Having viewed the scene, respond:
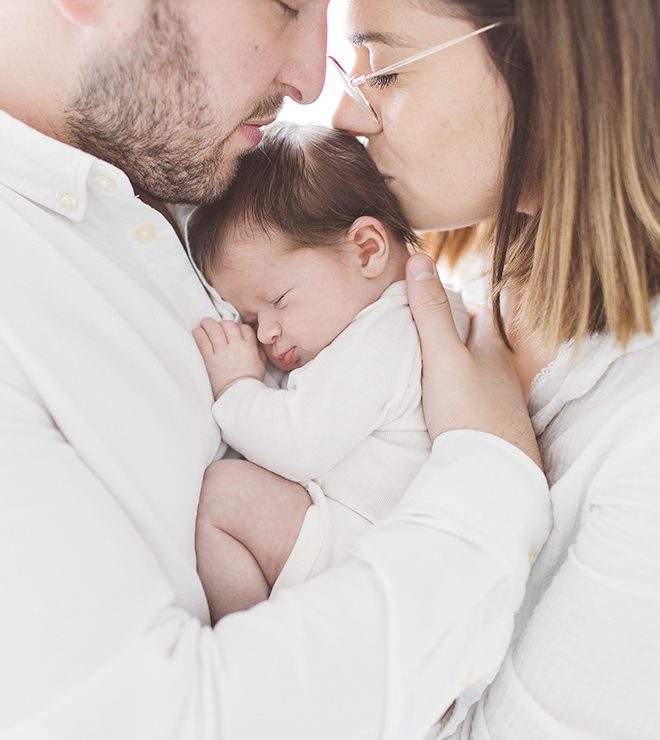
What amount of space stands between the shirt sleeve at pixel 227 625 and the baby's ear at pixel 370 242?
55 cm

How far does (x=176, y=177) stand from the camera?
5.01 feet

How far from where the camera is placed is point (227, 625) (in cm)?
102

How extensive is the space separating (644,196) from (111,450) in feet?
2.99

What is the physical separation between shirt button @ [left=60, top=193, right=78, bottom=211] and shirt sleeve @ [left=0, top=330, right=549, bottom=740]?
38 centimetres

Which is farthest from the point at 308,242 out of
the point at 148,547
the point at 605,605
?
the point at 605,605

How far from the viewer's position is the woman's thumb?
145cm

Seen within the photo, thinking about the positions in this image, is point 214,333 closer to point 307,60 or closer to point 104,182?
point 104,182

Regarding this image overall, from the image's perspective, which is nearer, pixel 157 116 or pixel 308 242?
pixel 157 116

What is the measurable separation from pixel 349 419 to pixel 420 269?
342 mm

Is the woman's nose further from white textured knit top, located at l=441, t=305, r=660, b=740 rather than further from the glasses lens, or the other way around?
white textured knit top, located at l=441, t=305, r=660, b=740

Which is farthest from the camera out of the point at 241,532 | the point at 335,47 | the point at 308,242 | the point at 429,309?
the point at 335,47

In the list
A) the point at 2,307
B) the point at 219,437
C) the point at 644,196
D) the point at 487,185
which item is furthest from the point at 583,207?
the point at 2,307

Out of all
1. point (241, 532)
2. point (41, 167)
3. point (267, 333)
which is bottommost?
point (241, 532)

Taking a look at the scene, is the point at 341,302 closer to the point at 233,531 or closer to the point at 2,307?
the point at 233,531
